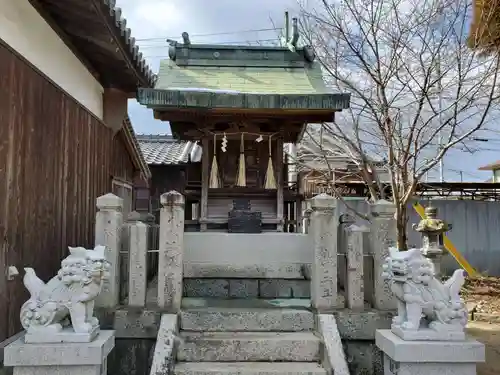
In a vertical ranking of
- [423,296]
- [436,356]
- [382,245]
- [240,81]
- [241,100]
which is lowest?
[436,356]

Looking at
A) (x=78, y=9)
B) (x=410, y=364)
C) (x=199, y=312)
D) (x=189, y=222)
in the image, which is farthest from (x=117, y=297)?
(x=78, y=9)

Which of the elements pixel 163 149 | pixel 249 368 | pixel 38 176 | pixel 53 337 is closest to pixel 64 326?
pixel 53 337

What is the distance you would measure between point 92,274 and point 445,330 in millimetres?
3522

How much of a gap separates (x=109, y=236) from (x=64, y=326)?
4.14ft

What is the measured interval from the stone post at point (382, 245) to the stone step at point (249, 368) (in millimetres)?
1210

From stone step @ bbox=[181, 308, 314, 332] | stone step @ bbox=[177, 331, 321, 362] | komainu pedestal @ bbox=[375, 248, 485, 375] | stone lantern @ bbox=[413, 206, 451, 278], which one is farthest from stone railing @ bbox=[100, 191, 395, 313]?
stone lantern @ bbox=[413, 206, 451, 278]

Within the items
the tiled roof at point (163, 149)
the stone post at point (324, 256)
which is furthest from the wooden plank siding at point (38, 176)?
the tiled roof at point (163, 149)

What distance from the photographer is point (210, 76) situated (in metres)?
8.43

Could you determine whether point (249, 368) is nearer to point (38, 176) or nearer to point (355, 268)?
point (355, 268)

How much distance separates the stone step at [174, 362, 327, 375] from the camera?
4875 millimetres

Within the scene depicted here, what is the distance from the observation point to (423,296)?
4602mm

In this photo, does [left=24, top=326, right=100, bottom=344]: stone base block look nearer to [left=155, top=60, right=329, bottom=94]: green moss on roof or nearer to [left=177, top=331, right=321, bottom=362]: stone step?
[left=177, top=331, right=321, bottom=362]: stone step

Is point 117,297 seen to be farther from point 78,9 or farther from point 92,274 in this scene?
point 78,9

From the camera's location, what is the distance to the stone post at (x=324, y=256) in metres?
5.59
